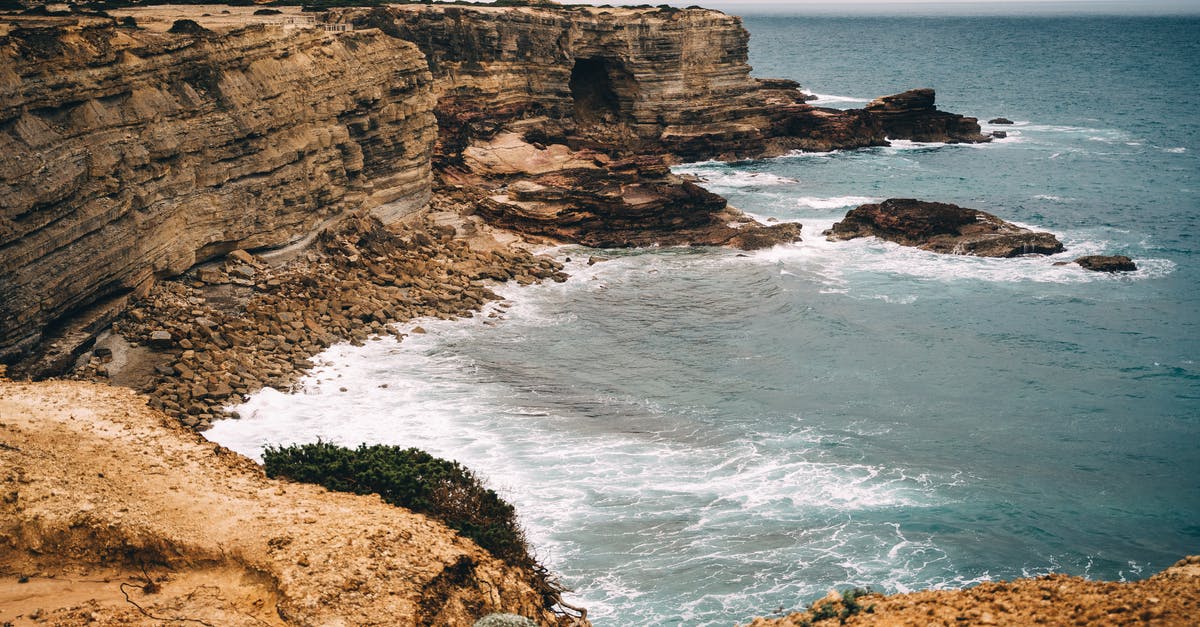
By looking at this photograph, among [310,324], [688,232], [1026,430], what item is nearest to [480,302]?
[310,324]

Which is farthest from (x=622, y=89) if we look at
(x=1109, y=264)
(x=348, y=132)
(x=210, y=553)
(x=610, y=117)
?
(x=210, y=553)

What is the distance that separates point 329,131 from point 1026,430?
82.9 feet

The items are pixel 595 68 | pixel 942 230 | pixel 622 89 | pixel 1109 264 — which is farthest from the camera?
pixel 595 68

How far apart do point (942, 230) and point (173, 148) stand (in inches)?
1267

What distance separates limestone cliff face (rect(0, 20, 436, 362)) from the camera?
23750 mm

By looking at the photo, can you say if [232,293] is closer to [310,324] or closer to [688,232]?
[310,324]

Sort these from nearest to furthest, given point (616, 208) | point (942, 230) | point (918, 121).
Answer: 1. point (616, 208)
2. point (942, 230)
3. point (918, 121)

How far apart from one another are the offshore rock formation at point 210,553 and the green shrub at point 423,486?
2.28 feet

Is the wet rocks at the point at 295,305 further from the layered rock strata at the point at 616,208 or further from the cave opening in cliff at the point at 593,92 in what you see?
the cave opening in cliff at the point at 593,92

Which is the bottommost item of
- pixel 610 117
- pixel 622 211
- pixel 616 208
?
pixel 622 211

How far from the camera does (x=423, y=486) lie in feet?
58.4

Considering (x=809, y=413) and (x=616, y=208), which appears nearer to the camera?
(x=809, y=413)

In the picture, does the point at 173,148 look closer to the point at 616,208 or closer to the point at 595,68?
the point at 616,208

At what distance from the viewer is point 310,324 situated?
101 feet
